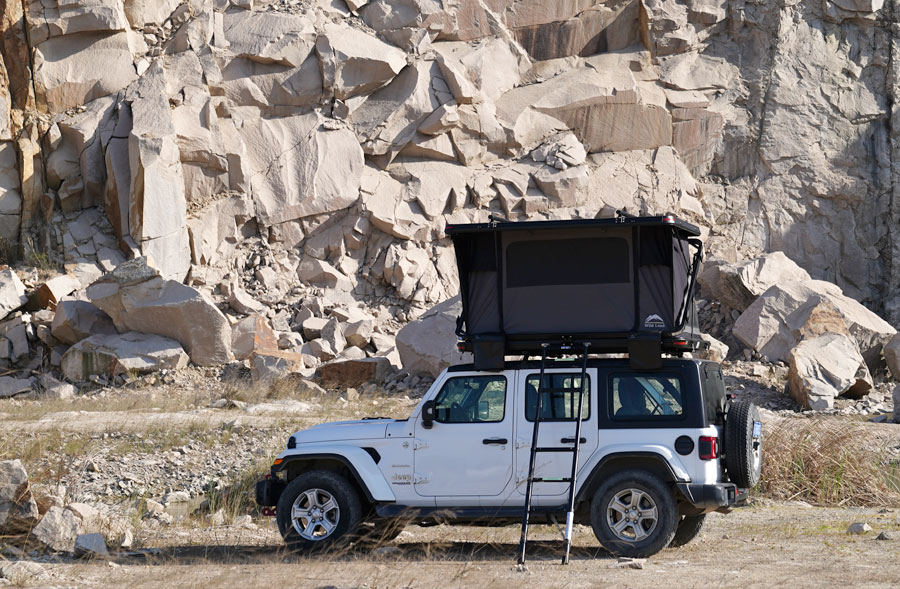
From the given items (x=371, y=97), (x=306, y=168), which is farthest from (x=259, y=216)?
(x=371, y=97)

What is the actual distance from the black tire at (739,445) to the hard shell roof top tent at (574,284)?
2.60 feet

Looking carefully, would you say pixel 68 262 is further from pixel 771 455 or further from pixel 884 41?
pixel 884 41

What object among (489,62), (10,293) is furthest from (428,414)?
(489,62)

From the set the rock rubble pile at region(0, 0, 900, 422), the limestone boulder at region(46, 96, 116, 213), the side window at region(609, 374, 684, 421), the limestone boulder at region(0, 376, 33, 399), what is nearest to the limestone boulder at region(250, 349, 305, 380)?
the rock rubble pile at region(0, 0, 900, 422)

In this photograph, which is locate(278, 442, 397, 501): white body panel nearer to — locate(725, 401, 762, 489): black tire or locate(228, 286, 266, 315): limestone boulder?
locate(725, 401, 762, 489): black tire

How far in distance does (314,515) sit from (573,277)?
324 centimetres

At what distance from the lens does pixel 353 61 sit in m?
31.0

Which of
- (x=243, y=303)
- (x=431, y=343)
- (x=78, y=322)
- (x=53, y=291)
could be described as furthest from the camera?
(x=243, y=303)

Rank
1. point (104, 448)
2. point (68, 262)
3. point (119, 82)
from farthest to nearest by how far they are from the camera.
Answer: point (119, 82)
point (68, 262)
point (104, 448)

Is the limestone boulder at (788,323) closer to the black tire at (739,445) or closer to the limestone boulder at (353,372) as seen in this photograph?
the limestone boulder at (353,372)

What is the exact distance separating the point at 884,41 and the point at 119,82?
25.7 metres

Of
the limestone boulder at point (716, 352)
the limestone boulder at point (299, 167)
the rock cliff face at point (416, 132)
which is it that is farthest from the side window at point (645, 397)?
the limestone boulder at point (299, 167)

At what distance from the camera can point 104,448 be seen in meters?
15.4

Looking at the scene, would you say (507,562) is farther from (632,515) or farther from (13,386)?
(13,386)
